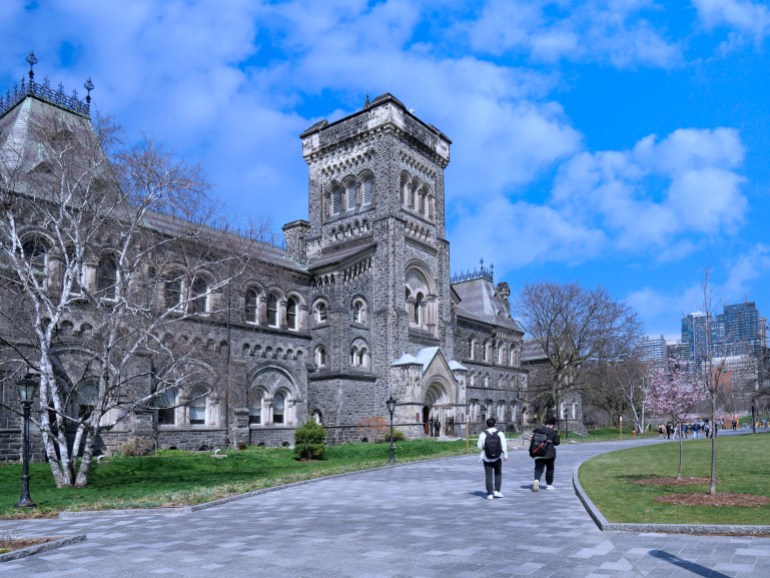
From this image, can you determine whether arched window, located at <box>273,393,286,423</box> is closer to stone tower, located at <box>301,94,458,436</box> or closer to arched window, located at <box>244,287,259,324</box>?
stone tower, located at <box>301,94,458,436</box>

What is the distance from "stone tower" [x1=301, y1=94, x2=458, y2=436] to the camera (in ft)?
128

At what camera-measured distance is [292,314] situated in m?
40.3

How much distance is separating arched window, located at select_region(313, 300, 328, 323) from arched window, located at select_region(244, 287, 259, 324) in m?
4.58

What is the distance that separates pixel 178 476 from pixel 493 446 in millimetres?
11982

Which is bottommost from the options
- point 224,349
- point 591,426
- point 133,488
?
point 591,426

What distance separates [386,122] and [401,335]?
13.9 metres

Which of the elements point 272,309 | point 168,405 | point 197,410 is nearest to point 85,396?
point 168,405

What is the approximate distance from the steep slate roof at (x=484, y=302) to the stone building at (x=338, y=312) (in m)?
13.2

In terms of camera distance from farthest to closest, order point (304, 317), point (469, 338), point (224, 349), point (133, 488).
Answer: point (469, 338) → point (304, 317) → point (224, 349) → point (133, 488)

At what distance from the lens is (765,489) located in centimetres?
1357

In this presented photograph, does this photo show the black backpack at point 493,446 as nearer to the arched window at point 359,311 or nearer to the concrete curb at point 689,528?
the concrete curb at point 689,528

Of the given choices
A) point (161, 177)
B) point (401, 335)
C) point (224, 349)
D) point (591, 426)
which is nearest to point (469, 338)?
point (401, 335)

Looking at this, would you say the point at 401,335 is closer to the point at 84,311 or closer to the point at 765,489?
the point at 84,311

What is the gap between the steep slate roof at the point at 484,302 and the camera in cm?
6124
